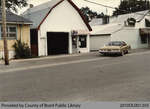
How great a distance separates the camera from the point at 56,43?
24.5 metres

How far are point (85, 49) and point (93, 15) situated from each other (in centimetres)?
6798

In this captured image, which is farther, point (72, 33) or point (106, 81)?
point (72, 33)

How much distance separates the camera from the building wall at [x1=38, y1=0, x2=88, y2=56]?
21.0 metres

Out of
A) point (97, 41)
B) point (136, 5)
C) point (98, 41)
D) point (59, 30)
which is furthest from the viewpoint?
point (136, 5)

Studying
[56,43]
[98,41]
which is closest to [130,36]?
[98,41]

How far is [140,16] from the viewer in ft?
129

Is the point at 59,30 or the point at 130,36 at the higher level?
the point at 59,30

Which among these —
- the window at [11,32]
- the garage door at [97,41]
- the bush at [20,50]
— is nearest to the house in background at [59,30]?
the bush at [20,50]

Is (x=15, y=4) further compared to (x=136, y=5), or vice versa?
(x=136, y=5)

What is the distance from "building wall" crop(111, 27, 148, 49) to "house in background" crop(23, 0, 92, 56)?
672 centimetres

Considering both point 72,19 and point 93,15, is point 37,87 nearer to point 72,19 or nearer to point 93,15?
point 72,19

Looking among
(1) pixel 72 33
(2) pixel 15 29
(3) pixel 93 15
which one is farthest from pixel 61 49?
(3) pixel 93 15

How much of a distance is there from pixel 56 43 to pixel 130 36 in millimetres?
13678

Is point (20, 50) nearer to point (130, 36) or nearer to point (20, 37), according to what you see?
point (20, 37)
